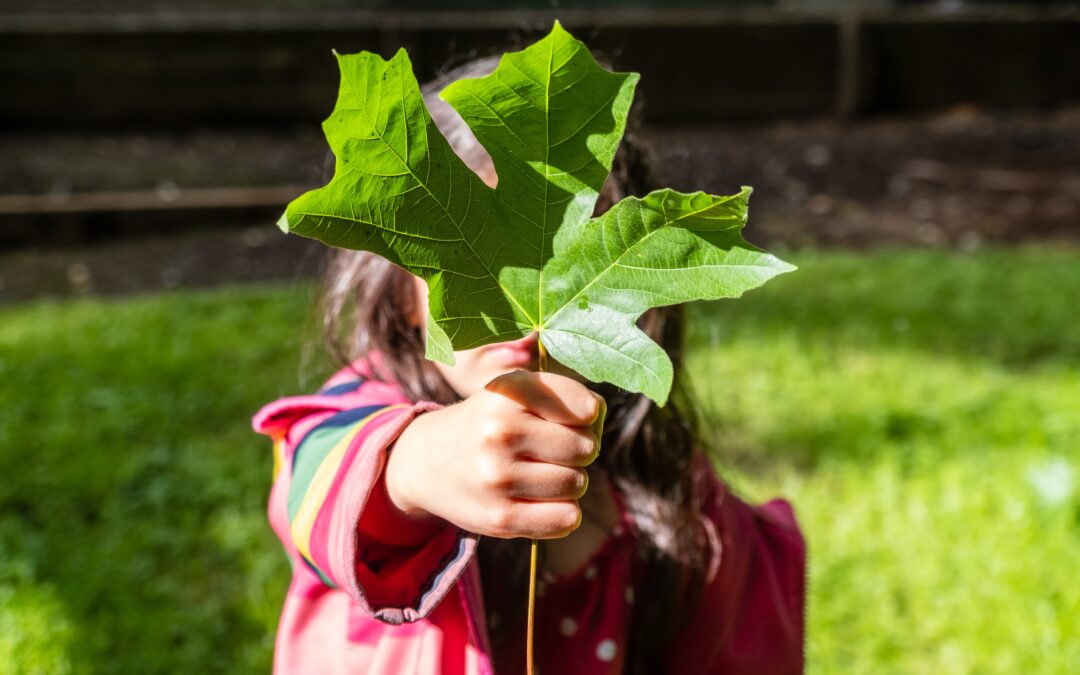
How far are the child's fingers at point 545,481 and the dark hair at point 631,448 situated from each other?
661mm

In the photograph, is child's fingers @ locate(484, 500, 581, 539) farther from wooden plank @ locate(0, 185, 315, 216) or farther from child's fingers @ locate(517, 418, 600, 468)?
wooden plank @ locate(0, 185, 315, 216)

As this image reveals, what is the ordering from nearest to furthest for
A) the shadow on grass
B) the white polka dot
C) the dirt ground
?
the white polka dot
the shadow on grass
the dirt ground

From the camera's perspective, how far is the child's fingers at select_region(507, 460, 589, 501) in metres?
0.70

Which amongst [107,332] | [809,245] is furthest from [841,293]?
[107,332]

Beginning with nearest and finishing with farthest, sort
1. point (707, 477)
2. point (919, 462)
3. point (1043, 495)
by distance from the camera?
point (707, 477) < point (1043, 495) < point (919, 462)

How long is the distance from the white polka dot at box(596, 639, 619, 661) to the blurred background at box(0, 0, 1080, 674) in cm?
52

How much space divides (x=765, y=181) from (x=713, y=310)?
2129 mm

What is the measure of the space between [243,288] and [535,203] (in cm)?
347

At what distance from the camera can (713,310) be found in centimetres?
357

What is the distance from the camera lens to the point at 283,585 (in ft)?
7.21

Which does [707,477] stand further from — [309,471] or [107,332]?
[107,332]

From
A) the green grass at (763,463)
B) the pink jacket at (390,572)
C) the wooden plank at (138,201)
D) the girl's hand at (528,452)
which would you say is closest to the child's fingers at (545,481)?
the girl's hand at (528,452)

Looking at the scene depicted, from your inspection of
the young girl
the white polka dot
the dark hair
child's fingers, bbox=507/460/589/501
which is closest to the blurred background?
the dark hair

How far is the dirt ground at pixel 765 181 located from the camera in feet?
14.4
